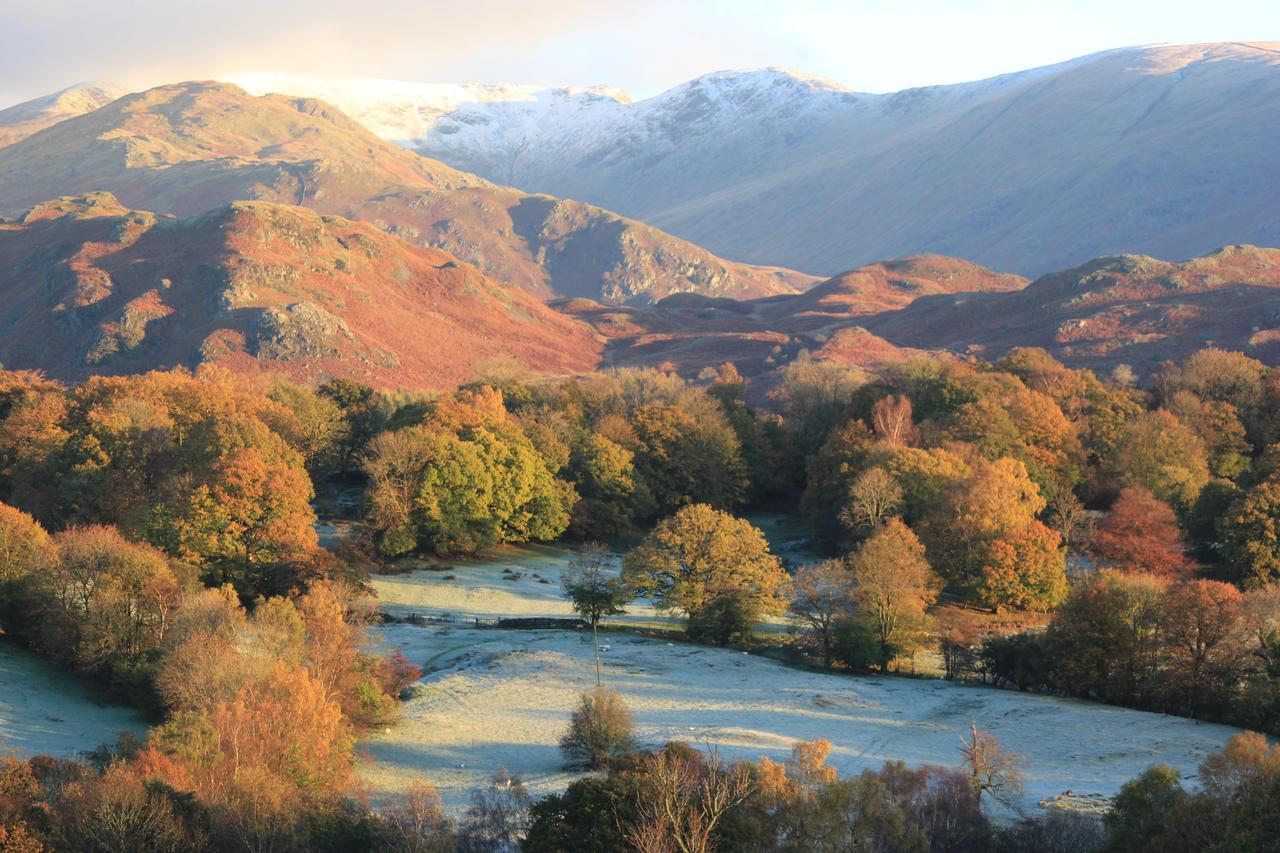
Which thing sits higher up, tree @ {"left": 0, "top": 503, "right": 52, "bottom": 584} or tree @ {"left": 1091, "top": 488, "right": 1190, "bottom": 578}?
tree @ {"left": 1091, "top": 488, "right": 1190, "bottom": 578}

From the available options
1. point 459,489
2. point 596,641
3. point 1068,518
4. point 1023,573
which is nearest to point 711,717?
point 596,641

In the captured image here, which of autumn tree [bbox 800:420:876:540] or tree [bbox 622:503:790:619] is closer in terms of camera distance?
tree [bbox 622:503:790:619]

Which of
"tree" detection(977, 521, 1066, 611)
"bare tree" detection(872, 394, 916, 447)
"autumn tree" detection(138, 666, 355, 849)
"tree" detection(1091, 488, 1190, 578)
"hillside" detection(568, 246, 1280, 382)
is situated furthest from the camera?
"hillside" detection(568, 246, 1280, 382)

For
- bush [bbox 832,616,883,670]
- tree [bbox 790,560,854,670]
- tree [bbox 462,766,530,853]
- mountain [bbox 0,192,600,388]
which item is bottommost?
tree [bbox 462,766,530,853]

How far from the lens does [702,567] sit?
60.9 m

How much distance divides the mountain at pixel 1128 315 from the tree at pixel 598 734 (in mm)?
115777

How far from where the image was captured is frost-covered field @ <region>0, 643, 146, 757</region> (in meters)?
38.7

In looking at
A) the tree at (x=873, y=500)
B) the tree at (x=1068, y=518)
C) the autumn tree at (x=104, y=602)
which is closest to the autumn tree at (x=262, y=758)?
the autumn tree at (x=104, y=602)

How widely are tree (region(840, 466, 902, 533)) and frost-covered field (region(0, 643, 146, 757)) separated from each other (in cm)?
4500

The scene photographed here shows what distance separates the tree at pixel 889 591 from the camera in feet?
181

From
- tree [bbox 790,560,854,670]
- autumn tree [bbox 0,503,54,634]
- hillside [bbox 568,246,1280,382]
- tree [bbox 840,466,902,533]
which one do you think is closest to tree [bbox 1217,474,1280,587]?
tree [bbox 840,466,902,533]

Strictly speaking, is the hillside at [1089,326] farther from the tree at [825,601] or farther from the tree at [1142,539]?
the tree at [825,601]

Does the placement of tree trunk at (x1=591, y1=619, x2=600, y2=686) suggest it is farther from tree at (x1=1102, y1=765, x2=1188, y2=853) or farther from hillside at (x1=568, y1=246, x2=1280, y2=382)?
hillside at (x1=568, y1=246, x2=1280, y2=382)

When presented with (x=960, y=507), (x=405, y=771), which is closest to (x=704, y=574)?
(x=960, y=507)
